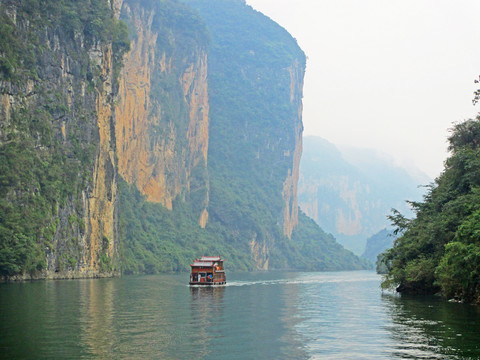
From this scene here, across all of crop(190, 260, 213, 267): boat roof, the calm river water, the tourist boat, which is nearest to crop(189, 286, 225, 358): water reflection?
the calm river water

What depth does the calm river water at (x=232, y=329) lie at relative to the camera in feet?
91.9

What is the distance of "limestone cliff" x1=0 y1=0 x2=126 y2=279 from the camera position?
8669 cm

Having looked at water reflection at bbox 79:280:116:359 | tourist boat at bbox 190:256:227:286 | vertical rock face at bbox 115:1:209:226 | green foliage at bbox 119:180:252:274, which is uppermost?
vertical rock face at bbox 115:1:209:226

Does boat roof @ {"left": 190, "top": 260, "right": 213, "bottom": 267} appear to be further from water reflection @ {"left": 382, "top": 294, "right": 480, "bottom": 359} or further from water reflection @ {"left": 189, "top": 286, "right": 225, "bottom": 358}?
water reflection @ {"left": 382, "top": 294, "right": 480, "bottom": 359}

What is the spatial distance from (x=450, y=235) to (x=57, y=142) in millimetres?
66350

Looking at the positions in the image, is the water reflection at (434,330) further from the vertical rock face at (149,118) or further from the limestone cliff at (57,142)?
the vertical rock face at (149,118)

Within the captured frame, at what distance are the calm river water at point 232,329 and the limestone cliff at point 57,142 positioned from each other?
34.8 m

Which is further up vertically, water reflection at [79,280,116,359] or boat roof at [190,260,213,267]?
boat roof at [190,260,213,267]

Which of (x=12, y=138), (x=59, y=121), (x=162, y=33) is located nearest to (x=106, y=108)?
(x=59, y=121)

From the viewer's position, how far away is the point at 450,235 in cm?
5247

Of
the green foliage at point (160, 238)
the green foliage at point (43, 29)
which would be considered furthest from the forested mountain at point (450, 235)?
the green foliage at point (160, 238)

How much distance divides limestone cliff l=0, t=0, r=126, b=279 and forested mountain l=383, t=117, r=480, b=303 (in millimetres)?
44125

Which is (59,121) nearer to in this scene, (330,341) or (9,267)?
(9,267)

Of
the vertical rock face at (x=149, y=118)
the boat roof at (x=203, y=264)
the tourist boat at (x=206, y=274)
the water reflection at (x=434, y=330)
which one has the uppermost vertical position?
the vertical rock face at (x=149, y=118)
